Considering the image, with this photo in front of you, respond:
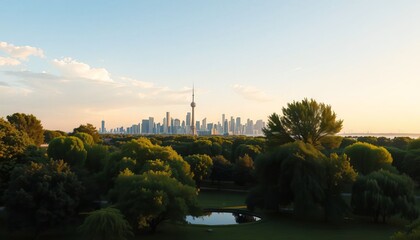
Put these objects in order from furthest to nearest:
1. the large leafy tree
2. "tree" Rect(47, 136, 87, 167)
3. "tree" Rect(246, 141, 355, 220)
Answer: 1. "tree" Rect(47, 136, 87, 167)
2. the large leafy tree
3. "tree" Rect(246, 141, 355, 220)

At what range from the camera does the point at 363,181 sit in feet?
132

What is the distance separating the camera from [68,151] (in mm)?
53344

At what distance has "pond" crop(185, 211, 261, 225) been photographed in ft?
132

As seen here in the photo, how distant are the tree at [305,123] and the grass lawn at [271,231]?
891 inches

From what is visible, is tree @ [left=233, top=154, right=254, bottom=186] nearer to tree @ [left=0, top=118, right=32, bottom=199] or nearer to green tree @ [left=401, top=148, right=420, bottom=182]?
green tree @ [left=401, top=148, right=420, bottom=182]

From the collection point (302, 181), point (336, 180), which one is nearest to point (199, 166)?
point (302, 181)

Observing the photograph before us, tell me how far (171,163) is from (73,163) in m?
17.2

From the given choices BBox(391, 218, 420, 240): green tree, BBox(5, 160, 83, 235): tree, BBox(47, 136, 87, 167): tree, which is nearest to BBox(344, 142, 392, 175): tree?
BBox(391, 218, 420, 240): green tree

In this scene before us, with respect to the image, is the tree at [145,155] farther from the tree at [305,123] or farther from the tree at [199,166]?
A: the tree at [305,123]

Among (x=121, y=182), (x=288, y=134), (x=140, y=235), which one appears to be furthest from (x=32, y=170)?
(x=288, y=134)

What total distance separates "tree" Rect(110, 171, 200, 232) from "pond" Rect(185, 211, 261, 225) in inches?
265

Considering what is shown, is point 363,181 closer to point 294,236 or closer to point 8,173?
point 294,236

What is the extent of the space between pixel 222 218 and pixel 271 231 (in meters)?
8.54

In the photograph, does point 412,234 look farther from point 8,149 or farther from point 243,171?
point 243,171
